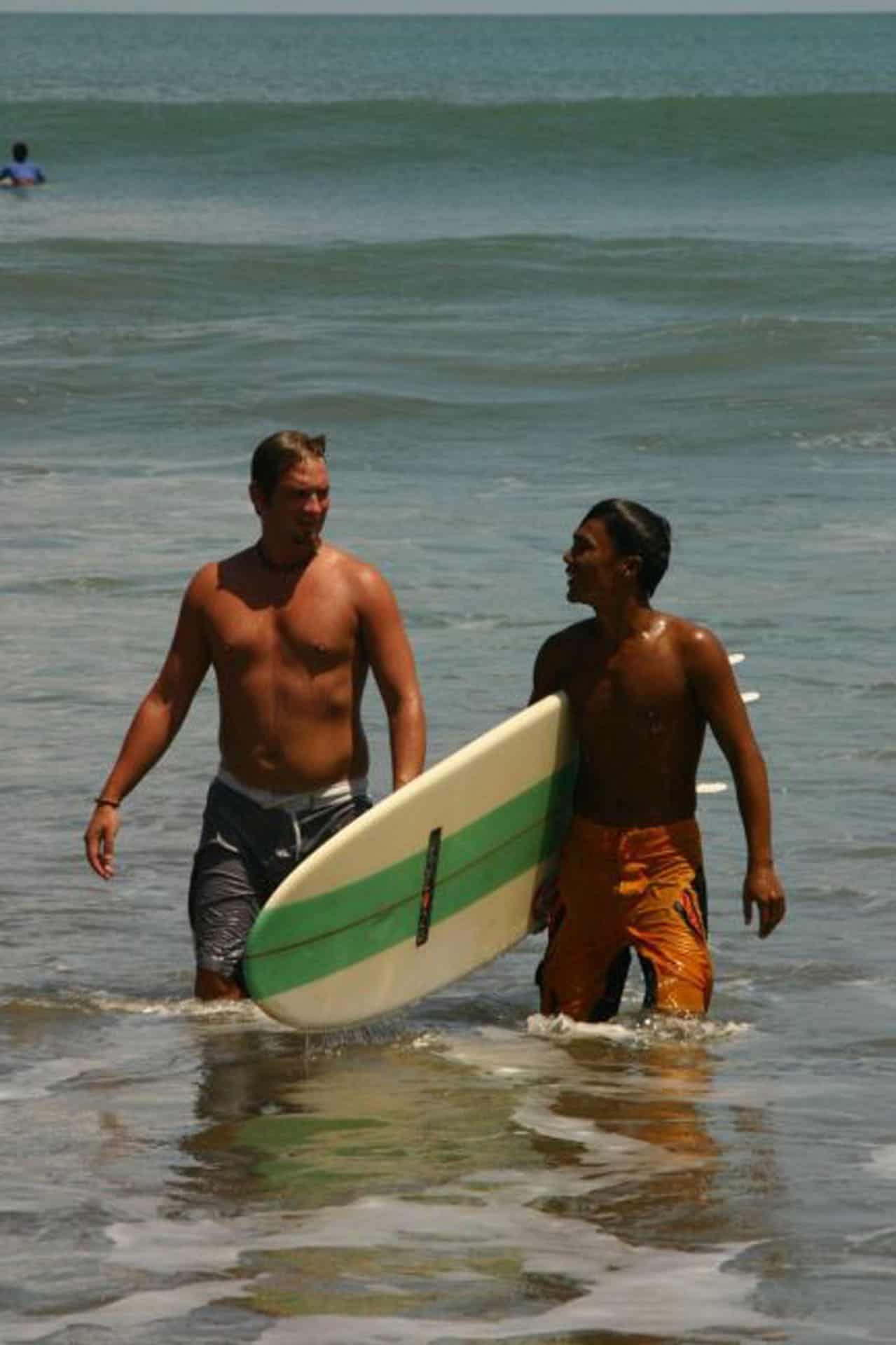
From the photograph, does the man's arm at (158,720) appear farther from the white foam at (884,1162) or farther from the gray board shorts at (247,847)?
the white foam at (884,1162)

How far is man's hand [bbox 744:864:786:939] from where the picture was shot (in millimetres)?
6324

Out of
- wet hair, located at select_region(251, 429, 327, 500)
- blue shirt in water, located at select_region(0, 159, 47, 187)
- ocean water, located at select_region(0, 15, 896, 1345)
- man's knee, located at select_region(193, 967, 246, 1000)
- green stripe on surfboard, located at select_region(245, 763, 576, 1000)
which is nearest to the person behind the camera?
ocean water, located at select_region(0, 15, 896, 1345)

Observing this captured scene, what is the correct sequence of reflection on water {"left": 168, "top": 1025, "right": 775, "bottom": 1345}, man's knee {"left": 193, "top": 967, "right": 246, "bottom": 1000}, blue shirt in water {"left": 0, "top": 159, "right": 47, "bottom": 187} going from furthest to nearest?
blue shirt in water {"left": 0, "top": 159, "right": 47, "bottom": 187}, man's knee {"left": 193, "top": 967, "right": 246, "bottom": 1000}, reflection on water {"left": 168, "top": 1025, "right": 775, "bottom": 1345}

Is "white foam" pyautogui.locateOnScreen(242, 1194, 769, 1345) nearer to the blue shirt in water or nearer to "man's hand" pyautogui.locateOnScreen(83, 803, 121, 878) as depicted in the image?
"man's hand" pyautogui.locateOnScreen(83, 803, 121, 878)

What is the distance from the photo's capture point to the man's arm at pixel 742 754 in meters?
6.30

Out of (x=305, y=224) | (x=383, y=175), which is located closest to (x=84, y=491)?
(x=305, y=224)

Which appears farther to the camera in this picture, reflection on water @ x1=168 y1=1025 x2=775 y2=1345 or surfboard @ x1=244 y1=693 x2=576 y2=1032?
surfboard @ x1=244 y1=693 x2=576 y2=1032

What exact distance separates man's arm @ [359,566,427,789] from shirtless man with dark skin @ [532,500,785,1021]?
34cm

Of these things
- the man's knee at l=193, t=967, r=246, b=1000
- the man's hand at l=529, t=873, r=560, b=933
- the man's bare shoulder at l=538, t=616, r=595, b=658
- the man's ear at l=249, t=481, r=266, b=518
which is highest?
the man's ear at l=249, t=481, r=266, b=518

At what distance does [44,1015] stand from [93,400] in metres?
14.0

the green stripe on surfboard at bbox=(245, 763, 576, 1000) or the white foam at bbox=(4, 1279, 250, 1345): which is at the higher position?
the green stripe on surfboard at bbox=(245, 763, 576, 1000)

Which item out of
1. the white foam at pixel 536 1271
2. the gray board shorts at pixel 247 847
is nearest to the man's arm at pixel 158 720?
the gray board shorts at pixel 247 847

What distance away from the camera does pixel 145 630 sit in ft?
40.7

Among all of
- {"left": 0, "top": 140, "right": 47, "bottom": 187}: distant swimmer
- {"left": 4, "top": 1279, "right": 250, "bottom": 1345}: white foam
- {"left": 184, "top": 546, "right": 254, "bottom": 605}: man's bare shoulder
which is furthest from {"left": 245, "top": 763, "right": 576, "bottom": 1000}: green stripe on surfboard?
{"left": 0, "top": 140, "right": 47, "bottom": 187}: distant swimmer
